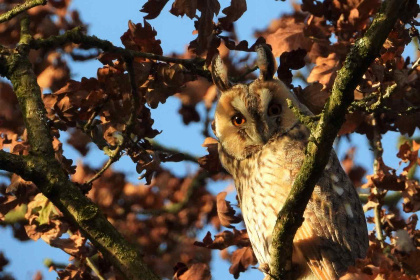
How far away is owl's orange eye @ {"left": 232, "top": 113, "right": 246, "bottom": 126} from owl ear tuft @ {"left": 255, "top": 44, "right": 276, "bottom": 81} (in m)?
0.21

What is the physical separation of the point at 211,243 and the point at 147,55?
87 centimetres

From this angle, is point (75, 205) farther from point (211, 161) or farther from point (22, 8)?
point (211, 161)

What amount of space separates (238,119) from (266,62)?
1.03ft

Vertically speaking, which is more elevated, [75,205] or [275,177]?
[275,177]

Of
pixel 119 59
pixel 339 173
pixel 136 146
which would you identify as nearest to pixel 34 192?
pixel 136 146

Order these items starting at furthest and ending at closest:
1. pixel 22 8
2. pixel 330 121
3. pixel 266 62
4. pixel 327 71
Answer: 1. pixel 266 62
2. pixel 327 71
3. pixel 22 8
4. pixel 330 121

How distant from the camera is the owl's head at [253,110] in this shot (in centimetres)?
346

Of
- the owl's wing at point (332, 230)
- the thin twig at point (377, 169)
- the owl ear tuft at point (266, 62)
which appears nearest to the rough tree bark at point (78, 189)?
the owl's wing at point (332, 230)

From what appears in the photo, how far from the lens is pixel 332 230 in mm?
3078

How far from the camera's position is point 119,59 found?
2.97 meters

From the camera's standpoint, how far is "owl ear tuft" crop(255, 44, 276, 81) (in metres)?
3.45

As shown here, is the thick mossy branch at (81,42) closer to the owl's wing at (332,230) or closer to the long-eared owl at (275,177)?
the long-eared owl at (275,177)

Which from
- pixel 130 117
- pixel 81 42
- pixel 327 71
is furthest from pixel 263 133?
pixel 81 42

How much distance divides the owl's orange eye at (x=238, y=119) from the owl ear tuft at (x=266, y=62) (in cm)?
21
